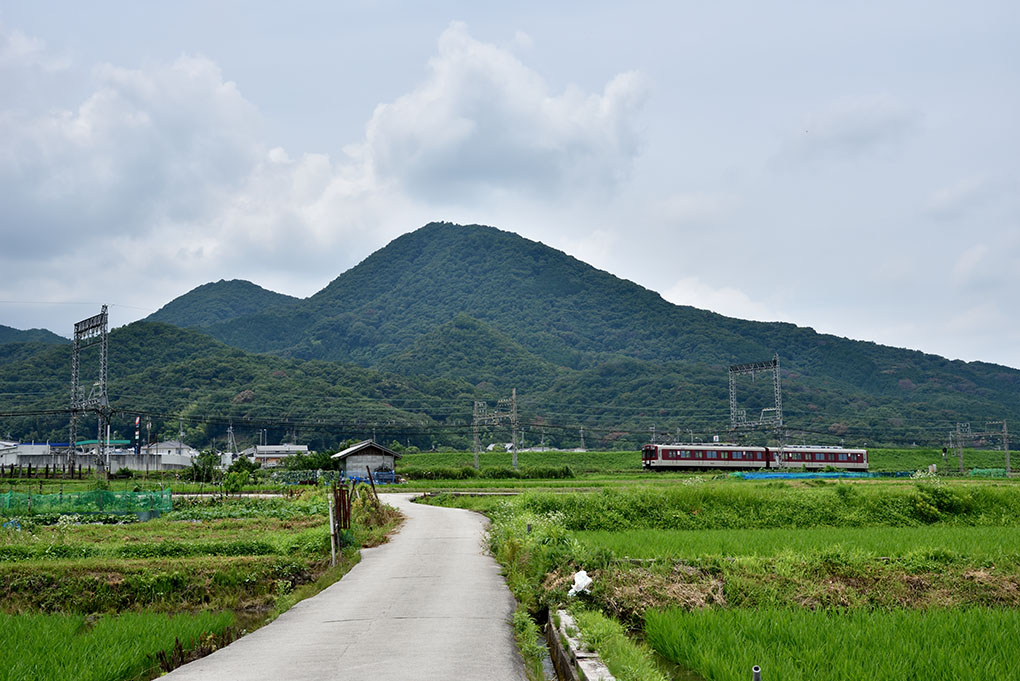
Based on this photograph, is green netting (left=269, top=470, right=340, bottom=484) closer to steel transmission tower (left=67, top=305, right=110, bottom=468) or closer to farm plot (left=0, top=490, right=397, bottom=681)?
steel transmission tower (left=67, top=305, right=110, bottom=468)

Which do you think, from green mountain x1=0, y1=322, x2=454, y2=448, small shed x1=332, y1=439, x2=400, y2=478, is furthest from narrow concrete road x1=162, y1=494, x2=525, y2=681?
green mountain x1=0, y1=322, x2=454, y2=448

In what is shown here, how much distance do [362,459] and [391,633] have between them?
4607cm

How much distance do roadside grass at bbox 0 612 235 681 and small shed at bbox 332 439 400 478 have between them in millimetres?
43433

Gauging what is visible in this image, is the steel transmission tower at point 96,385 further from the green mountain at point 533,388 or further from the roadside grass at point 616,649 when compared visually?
the roadside grass at point 616,649

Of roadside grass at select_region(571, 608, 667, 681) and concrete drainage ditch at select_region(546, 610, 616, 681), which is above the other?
roadside grass at select_region(571, 608, 667, 681)

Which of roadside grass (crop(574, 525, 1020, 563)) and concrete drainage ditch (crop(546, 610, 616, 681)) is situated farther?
roadside grass (crop(574, 525, 1020, 563))

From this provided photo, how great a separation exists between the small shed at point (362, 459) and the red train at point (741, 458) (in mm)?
23432

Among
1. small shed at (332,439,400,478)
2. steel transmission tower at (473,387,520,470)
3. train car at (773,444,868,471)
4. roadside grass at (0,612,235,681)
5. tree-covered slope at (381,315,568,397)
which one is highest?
tree-covered slope at (381,315,568,397)

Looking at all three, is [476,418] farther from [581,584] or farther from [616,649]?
[616,649]

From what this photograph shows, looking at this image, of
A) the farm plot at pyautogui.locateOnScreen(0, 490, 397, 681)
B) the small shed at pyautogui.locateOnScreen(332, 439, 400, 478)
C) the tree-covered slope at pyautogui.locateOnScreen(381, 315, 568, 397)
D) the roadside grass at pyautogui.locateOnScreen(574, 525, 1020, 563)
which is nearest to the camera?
the farm plot at pyautogui.locateOnScreen(0, 490, 397, 681)

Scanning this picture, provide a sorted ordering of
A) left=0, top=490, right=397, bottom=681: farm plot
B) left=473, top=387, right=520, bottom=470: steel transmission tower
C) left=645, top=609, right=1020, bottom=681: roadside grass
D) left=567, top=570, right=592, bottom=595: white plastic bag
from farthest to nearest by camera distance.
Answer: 1. left=473, top=387, right=520, bottom=470: steel transmission tower
2. left=567, top=570, right=592, bottom=595: white plastic bag
3. left=0, top=490, right=397, bottom=681: farm plot
4. left=645, top=609, right=1020, bottom=681: roadside grass

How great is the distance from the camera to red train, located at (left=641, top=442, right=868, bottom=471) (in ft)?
214

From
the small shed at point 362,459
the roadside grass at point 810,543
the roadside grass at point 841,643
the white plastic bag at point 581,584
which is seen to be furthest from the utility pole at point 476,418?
the roadside grass at point 841,643

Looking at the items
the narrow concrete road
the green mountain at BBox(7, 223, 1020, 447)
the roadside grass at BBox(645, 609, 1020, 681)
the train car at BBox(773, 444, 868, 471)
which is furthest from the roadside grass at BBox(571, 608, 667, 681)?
the green mountain at BBox(7, 223, 1020, 447)
